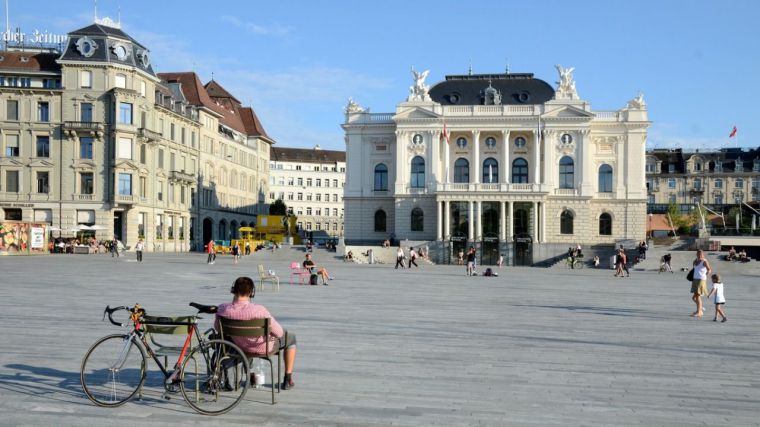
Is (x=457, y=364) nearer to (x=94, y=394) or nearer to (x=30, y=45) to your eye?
(x=94, y=394)

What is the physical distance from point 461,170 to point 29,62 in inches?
1690

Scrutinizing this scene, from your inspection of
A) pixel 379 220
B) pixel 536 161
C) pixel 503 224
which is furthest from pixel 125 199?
pixel 536 161

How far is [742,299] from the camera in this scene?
28062 mm

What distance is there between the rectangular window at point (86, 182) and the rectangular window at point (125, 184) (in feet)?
8.46

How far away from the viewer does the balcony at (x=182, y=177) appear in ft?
263

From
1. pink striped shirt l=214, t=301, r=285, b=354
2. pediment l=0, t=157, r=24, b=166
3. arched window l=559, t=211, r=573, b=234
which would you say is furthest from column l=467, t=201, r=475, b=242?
pink striped shirt l=214, t=301, r=285, b=354

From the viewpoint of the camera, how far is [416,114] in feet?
254

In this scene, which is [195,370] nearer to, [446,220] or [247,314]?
[247,314]

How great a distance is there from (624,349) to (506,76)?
228ft

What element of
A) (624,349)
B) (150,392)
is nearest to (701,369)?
(624,349)

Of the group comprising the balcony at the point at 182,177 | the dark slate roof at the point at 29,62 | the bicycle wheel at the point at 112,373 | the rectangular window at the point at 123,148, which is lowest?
the bicycle wheel at the point at 112,373

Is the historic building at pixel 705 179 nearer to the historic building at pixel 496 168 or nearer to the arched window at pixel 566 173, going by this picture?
the historic building at pixel 496 168

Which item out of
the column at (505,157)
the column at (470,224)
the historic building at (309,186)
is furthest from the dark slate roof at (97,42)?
the historic building at (309,186)

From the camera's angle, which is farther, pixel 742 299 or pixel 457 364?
pixel 742 299
